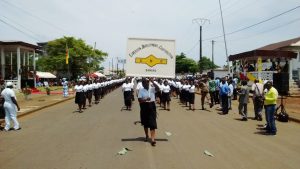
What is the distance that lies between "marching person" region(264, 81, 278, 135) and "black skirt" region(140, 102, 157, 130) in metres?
4.23

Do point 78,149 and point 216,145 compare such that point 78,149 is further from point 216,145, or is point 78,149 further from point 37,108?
point 37,108

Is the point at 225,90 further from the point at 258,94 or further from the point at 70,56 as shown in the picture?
the point at 70,56

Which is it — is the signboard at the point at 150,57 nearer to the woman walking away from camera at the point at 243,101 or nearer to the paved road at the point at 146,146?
the paved road at the point at 146,146

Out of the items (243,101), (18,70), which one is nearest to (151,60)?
(243,101)

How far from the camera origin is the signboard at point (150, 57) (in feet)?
41.6

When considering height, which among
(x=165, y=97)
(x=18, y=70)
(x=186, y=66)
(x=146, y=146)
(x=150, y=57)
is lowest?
(x=146, y=146)

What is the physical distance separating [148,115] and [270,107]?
14.9ft

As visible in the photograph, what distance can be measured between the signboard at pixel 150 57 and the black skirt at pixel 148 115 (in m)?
1.29

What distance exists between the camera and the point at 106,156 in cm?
967

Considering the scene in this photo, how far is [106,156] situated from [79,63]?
234ft

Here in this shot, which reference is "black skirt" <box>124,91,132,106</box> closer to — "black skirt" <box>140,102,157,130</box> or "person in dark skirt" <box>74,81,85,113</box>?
"person in dark skirt" <box>74,81,85,113</box>

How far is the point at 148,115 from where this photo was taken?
1159cm

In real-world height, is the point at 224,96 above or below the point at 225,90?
below

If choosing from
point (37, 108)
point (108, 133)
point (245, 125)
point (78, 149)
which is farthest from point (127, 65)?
point (37, 108)
